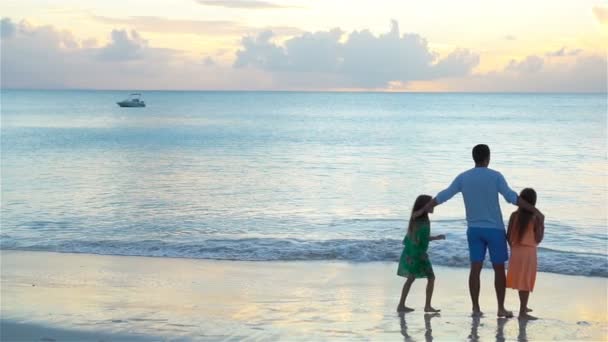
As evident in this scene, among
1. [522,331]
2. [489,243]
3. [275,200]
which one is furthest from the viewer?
[275,200]

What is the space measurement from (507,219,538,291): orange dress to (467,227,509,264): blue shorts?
208 mm

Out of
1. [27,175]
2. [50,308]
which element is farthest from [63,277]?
[27,175]

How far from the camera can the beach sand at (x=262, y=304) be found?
25.1 feet

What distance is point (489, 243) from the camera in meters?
7.83

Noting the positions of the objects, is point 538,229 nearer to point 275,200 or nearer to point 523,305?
point 523,305

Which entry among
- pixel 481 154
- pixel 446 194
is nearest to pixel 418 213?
pixel 446 194

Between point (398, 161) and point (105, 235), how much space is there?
20343 millimetres

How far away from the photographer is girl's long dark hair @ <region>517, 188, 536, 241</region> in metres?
7.78

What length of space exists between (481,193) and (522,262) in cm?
90

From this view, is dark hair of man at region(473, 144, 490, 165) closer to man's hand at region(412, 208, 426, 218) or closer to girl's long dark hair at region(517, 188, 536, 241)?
girl's long dark hair at region(517, 188, 536, 241)

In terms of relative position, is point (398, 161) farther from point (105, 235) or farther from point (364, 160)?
point (105, 235)

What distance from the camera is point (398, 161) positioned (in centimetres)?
3403

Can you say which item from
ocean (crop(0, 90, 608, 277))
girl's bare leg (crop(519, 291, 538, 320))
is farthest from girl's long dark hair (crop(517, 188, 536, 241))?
ocean (crop(0, 90, 608, 277))

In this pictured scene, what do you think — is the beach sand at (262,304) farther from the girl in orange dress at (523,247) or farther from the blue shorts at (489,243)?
the blue shorts at (489,243)
